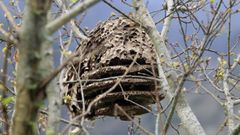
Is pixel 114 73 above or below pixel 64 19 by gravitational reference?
below

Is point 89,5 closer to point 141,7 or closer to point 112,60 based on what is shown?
point 112,60

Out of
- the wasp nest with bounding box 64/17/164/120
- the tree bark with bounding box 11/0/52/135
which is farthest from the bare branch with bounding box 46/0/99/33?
the wasp nest with bounding box 64/17/164/120

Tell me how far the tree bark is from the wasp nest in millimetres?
1175

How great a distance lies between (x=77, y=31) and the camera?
12.1 feet

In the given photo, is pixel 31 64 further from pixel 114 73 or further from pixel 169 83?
pixel 169 83

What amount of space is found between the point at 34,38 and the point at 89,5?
213 millimetres

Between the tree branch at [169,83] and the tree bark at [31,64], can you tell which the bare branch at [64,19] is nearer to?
the tree bark at [31,64]

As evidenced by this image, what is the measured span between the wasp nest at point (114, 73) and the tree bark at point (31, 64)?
117 centimetres

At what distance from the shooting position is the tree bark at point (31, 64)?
101 centimetres

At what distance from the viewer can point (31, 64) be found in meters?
1.04

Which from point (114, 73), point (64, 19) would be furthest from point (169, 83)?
point (64, 19)

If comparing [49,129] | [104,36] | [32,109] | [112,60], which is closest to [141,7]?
[104,36]

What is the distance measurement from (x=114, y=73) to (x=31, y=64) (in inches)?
53.3

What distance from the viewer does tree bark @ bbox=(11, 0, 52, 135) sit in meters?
1.01
